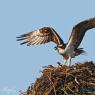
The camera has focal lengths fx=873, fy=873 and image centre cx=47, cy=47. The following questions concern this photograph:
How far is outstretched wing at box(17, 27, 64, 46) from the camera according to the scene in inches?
823

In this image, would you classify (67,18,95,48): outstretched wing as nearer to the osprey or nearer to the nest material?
the osprey

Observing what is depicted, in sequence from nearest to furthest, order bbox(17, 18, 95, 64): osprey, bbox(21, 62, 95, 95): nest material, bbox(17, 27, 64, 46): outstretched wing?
bbox(21, 62, 95, 95): nest material < bbox(17, 18, 95, 64): osprey < bbox(17, 27, 64, 46): outstretched wing

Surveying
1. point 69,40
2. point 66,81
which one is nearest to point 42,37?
point 69,40

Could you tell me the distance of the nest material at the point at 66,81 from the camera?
1677 cm

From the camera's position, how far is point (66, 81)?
1711cm

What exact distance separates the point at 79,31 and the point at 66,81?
11.9 ft

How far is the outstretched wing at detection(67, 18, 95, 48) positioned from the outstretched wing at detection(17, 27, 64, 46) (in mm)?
315

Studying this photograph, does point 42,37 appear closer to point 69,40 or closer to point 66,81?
point 69,40

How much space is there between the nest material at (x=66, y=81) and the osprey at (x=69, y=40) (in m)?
2.31

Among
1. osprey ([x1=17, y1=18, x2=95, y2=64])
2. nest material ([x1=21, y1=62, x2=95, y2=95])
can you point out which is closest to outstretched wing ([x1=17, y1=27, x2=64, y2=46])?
osprey ([x1=17, y1=18, x2=95, y2=64])

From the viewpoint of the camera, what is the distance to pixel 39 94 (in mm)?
17328

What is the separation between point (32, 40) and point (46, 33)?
44 centimetres

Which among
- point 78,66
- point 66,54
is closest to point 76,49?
point 66,54

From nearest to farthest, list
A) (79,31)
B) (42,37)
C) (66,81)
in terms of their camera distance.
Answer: (66,81) < (79,31) < (42,37)
